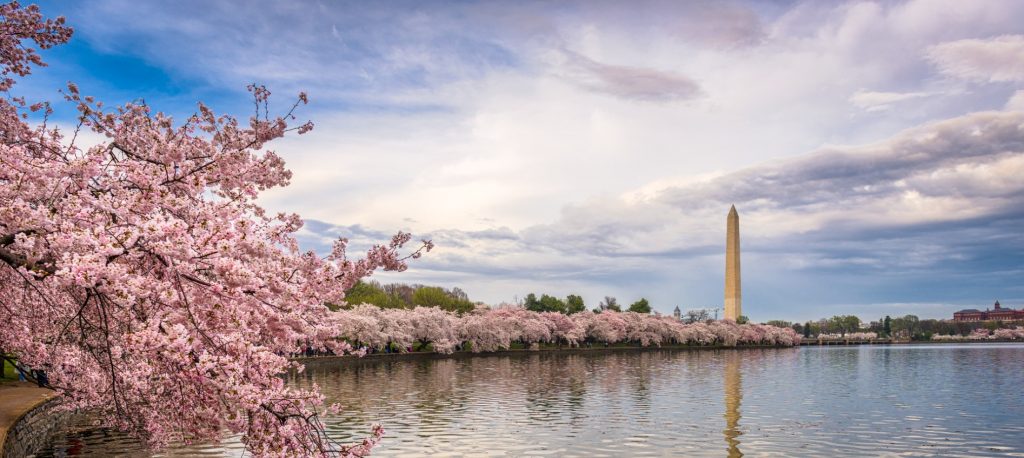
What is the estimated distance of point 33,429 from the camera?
21.4 m

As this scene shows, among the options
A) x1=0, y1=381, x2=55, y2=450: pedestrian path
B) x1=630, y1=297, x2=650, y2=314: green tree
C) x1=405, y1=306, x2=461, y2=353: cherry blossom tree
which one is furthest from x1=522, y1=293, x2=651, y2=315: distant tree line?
x1=0, y1=381, x2=55, y2=450: pedestrian path

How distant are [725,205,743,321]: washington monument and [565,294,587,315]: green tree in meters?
34.2

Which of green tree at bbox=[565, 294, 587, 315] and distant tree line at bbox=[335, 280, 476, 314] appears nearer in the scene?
distant tree line at bbox=[335, 280, 476, 314]

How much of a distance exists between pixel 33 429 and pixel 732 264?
378ft

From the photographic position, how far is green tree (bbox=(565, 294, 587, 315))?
497 feet

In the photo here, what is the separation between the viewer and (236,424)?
825 centimetres

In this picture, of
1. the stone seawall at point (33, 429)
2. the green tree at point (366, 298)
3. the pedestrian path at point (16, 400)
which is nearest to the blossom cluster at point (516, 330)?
the green tree at point (366, 298)

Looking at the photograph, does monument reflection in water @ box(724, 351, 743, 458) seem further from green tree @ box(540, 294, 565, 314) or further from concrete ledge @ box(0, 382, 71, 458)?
green tree @ box(540, 294, 565, 314)

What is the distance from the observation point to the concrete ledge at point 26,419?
1820 centimetres

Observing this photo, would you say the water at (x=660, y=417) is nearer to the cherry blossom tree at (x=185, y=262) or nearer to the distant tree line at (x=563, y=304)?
the cherry blossom tree at (x=185, y=262)

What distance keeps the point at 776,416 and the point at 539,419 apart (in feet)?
34.9

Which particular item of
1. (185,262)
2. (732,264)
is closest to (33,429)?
(185,262)

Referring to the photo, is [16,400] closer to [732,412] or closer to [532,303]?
[732,412]

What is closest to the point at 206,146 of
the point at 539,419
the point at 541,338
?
the point at 539,419
